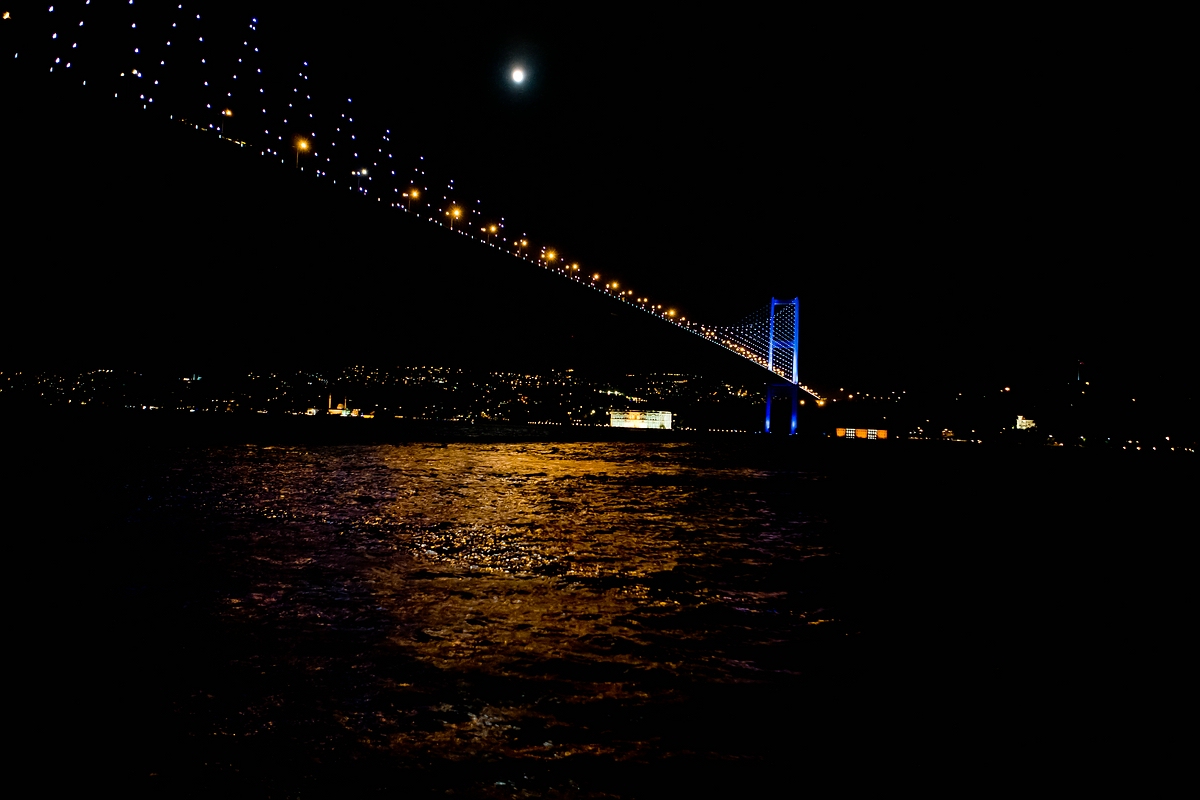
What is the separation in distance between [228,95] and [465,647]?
56.5 feet

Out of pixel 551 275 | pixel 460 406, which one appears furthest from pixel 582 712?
pixel 460 406

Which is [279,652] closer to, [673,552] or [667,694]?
[667,694]

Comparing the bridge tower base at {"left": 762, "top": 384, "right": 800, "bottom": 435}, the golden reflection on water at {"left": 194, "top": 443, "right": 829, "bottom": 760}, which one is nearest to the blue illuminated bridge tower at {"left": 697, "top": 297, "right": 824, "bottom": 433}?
the bridge tower base at {"left": 762, "top": 384, "right": 800, "bottom": 435}

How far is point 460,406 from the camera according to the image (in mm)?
45438

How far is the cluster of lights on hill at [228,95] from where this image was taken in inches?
456

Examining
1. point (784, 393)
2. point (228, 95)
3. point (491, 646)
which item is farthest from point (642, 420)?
point (491, 646)

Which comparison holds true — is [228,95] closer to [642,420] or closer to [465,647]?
[465,647]

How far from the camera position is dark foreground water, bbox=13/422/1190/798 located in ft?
6.18

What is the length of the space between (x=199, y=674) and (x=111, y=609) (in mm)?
965

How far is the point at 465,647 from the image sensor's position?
104 inches

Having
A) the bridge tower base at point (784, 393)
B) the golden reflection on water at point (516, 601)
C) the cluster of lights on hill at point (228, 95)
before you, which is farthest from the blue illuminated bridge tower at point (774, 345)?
the golden reflection on water at point (516, 601)

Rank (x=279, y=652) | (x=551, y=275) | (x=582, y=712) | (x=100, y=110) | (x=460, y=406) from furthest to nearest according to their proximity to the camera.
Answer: (x=460, y=406) < (x=551, y=275) < (x=100, y=110) < (x=279, y=652) < (x=582, y=712)

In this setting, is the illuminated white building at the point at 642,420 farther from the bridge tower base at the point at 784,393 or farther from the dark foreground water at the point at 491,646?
the dark foreground water at the point at 491,646

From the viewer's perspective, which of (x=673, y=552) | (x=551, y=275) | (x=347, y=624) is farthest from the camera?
(x=551, y=275)
